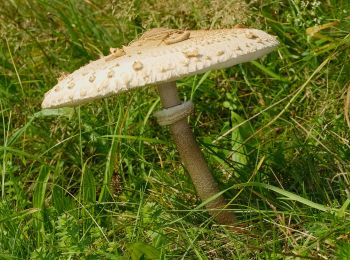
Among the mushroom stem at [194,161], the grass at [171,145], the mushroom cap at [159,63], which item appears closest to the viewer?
the mushroom cap at [159,63]

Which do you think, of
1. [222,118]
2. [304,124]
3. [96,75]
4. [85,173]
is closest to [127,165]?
[85,173]

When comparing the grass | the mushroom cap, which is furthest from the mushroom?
the grass

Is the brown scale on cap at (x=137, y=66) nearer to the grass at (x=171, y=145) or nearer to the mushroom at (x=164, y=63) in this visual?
the mushroom at (x=164, y=63)

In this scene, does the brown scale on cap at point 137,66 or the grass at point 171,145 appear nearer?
the brown scale on cap at point 137,66

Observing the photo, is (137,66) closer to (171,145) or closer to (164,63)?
(164,63)

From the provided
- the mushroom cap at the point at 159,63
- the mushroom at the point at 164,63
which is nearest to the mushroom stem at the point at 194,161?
the mushroom at the point at 164,63

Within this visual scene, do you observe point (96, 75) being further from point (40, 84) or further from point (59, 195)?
point (40, 84)

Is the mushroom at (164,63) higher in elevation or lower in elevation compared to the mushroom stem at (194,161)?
higher
